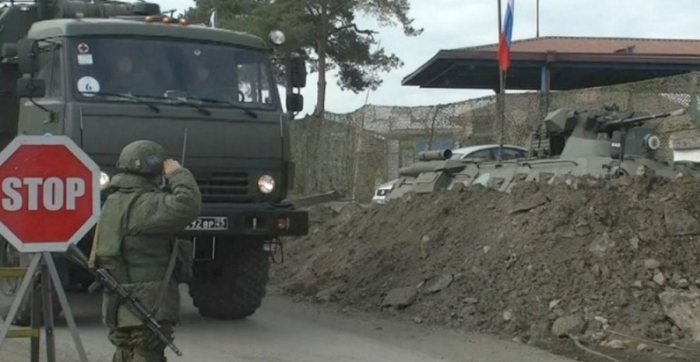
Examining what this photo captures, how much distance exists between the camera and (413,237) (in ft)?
49.1

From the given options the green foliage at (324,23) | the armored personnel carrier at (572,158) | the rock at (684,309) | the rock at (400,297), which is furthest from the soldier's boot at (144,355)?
the green foliage at (324,23)

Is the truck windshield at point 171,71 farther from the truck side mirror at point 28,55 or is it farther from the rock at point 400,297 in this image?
the rock at point 400,297

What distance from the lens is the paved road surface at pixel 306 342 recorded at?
1029 centimetres

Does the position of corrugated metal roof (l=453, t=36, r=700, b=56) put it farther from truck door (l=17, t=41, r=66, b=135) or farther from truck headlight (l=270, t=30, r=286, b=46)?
truck door (l=17, t=41, r=66, b=135)

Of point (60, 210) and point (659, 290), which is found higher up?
point (60, 210)

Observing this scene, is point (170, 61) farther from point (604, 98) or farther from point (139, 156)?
point (604, 98)

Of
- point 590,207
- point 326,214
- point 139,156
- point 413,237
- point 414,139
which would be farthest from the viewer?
point 414,139

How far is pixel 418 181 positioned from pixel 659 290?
5.72 metres

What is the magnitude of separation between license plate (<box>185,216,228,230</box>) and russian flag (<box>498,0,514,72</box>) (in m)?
14.6

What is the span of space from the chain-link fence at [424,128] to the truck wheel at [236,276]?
8.08m

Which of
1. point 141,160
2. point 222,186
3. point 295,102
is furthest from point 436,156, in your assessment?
point 141,160

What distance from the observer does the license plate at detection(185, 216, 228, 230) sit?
10.8 m

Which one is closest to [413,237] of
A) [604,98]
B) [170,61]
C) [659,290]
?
[659,290]

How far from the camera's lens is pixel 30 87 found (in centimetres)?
1060
